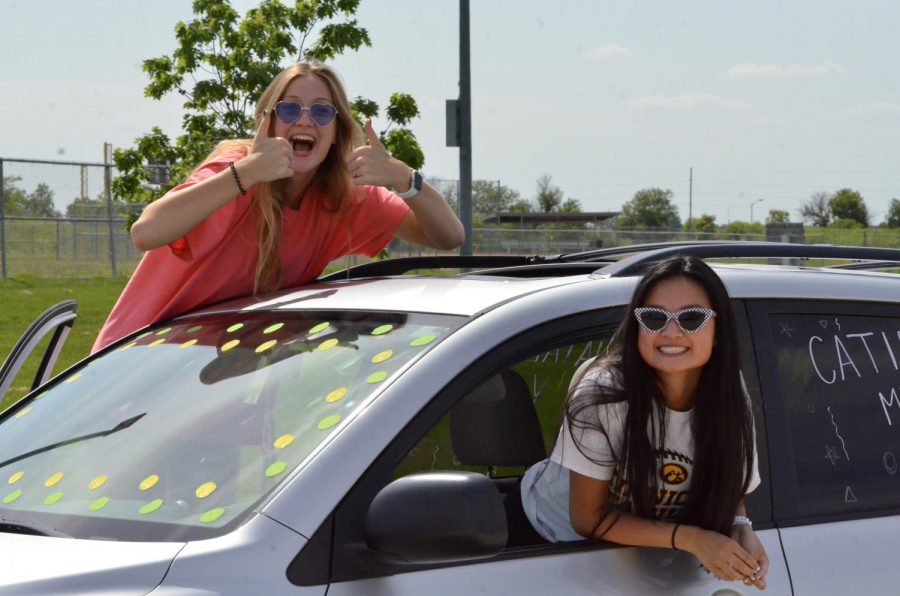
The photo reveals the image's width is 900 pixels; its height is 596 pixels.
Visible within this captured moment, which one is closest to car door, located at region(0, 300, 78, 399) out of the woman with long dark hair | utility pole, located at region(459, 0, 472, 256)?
the woman with long dark hair

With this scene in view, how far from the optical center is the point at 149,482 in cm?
268

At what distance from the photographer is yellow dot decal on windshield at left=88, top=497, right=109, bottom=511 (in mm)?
2654

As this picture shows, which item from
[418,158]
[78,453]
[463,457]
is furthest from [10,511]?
[418,158]

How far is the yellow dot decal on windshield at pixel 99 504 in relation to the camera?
104 inches

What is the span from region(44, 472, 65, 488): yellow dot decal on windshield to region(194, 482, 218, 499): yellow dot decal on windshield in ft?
1.43

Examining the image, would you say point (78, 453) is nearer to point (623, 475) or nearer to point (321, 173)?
point (623, 475)

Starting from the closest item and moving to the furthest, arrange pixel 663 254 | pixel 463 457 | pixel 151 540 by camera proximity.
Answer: pixel 151 540
pixel 663 254
pixel 463 457

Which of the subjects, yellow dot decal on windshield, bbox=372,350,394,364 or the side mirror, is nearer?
the side mirror

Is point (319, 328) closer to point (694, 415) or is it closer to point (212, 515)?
point (212, 515)

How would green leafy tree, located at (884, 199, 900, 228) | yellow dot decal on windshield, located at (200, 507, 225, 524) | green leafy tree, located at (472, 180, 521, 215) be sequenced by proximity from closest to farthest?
1. yellow dot decal on windshield, located at (200, 507, 225, 524)
2. green leafy tree, located at (472, 180, 521, 215)
3. green leafy tree, located at (884, 199, 900, 228)

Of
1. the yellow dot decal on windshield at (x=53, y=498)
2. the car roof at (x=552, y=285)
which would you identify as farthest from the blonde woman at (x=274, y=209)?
the yellow dot decal on windshield at (x=53, y=498)

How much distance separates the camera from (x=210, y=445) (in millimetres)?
2730

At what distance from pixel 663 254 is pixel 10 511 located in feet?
5.20

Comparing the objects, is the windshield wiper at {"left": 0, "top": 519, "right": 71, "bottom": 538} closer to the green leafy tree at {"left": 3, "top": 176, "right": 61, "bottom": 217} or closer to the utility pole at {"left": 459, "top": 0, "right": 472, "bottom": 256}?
the utility pole at {"left": 459, "top": 0, "right": 472, "bottom": 256}
